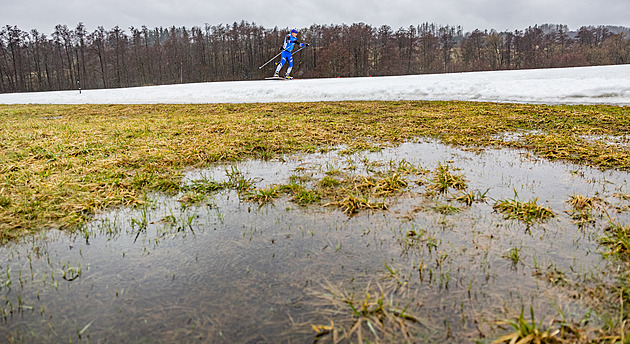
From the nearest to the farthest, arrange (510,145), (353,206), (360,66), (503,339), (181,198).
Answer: (503,339) → (353,206) → (181,198) → (510,145) → (360,66)

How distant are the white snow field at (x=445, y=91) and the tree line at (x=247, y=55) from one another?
35.9 metres

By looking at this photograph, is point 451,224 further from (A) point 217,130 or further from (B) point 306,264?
(A) point 217,130

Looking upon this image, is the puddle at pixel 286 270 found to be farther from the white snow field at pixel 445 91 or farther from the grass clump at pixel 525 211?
the white snow field at pixel 445 91

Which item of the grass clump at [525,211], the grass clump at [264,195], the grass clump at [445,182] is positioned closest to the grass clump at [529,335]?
the grass clump at [525,211]

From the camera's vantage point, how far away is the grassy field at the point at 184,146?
313 cm

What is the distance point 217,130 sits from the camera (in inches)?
285

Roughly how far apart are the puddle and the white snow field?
11497mm

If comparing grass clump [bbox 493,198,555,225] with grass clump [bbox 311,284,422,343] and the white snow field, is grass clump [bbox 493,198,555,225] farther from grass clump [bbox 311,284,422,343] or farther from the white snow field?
the white snow field

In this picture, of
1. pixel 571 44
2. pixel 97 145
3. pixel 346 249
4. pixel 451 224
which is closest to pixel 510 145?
pixel 451 224

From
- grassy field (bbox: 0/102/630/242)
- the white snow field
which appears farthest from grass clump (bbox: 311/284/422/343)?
the white snow field

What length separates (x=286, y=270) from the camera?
1979 millimetres

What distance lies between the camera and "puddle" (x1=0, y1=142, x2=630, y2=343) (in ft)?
5.06

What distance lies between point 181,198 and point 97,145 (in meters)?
3.40

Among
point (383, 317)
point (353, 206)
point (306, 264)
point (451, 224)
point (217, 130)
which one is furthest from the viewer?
point (217, 130)
